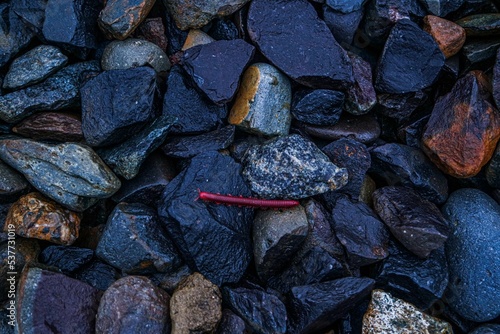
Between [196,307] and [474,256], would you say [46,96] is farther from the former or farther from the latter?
[474,256]

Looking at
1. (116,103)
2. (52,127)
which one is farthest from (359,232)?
(52,127)

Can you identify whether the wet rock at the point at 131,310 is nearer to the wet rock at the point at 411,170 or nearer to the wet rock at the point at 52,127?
the wet rock at the point at 52,127

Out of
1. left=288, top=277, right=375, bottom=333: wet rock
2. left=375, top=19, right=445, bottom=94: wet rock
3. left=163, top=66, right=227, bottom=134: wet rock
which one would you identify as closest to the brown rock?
left=375, top=19, right=445, bottom=94: wet rock

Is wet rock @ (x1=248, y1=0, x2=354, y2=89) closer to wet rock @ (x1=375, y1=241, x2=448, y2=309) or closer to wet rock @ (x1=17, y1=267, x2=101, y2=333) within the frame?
wet rock @ (x1=375, y1=241, x2=448, y2=309)

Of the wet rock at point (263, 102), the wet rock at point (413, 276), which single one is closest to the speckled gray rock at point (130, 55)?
the wet rock at point (263, 102)

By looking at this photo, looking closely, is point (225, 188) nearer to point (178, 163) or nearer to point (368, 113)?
point (178, 163)

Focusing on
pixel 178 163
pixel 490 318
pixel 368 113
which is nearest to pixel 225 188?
pixel 178 163
